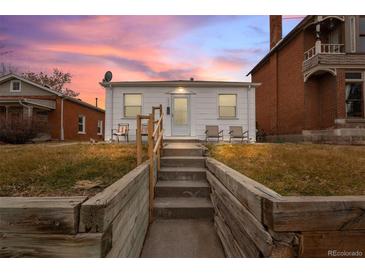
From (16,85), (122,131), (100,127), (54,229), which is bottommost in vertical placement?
(54,229)

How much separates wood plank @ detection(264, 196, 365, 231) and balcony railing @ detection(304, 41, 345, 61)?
11853 millimetres

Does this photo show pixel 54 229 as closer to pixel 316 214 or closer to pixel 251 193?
pixel 251 193

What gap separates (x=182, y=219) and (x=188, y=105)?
872 cm

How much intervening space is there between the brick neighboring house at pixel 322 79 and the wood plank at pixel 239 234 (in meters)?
10.1

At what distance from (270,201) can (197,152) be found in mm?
4584

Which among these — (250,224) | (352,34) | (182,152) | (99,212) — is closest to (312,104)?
(352,34)

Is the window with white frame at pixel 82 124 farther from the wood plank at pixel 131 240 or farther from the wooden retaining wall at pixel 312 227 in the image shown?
the wooden retaining wall at pixel 312 227

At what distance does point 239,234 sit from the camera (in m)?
2.32

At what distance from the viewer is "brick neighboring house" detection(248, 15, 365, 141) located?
36.0 ft

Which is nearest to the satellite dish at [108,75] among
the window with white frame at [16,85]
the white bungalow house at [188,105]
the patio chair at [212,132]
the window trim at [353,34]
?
the white bungalow house at [188,105]

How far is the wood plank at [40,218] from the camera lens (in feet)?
5.02

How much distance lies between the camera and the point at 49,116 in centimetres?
1658
